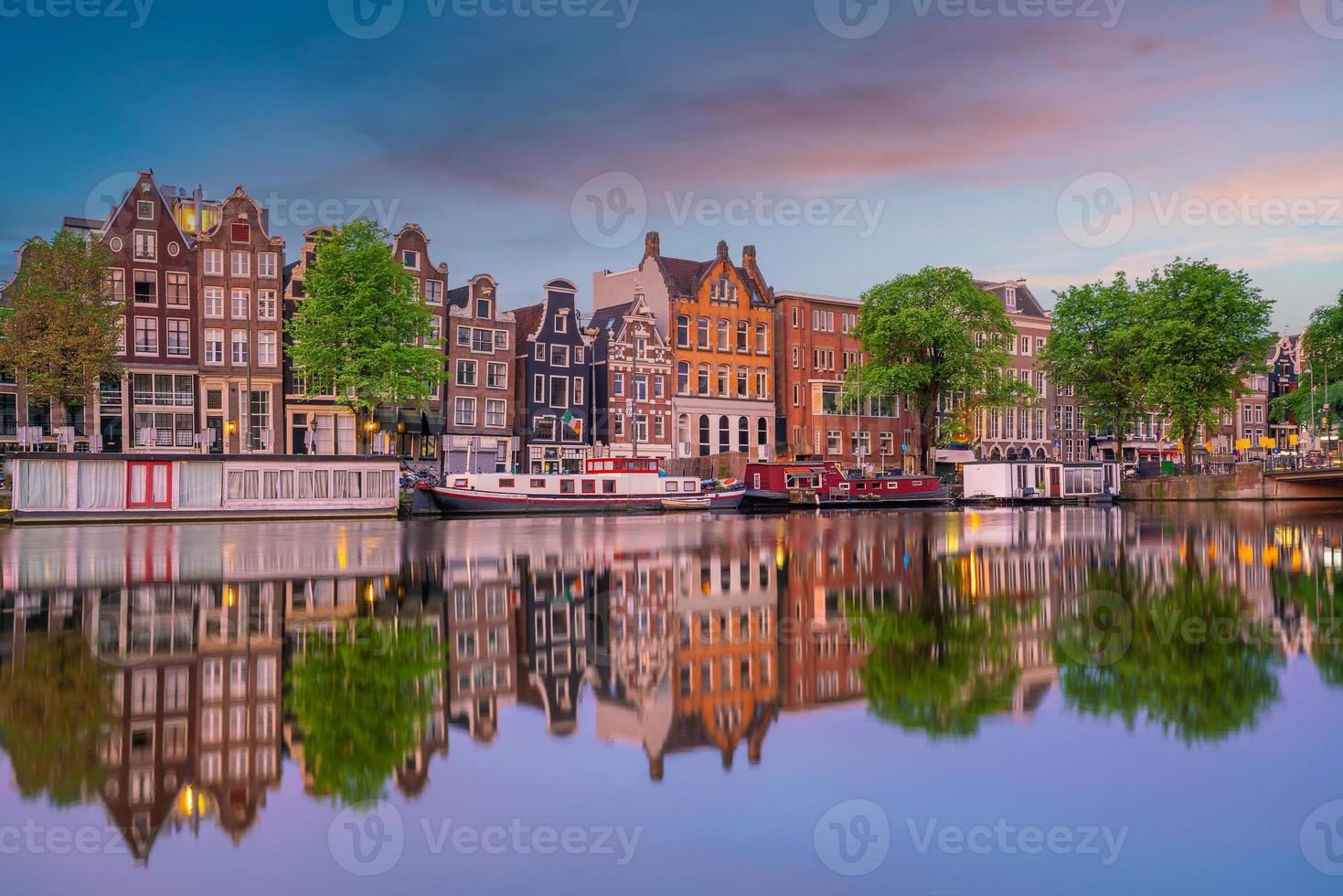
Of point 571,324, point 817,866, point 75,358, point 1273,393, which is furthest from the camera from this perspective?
point 1273,393

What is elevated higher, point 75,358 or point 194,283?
point 194,283

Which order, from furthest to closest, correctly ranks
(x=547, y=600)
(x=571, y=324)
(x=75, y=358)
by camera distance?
(x=571, y=324) < (x=75, y=358) < (x=547, y=600)

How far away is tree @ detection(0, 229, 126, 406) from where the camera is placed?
60.0 meters

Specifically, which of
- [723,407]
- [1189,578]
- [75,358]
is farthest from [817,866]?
[723,407]

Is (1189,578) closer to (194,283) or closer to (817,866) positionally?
(817,866)

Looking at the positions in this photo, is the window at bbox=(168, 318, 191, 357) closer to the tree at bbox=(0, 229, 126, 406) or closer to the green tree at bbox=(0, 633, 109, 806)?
the tree at bbox=(0, 229, 126, 406)

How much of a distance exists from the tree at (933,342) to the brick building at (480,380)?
1113 inches

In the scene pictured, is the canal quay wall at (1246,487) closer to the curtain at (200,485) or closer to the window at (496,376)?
the window at (496,376)

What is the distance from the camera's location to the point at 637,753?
8.43m

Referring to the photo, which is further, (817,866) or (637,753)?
(637,753)

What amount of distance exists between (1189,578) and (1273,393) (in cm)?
14398

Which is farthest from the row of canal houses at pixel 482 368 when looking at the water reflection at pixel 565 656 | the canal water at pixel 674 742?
the canal water at pixel 674 742

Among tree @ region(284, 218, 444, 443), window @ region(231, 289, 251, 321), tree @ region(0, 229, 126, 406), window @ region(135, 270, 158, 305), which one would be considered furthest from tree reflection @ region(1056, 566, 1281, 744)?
window @ region(135, 270, 158, 305)

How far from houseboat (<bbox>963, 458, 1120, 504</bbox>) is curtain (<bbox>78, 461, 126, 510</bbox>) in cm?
5668
